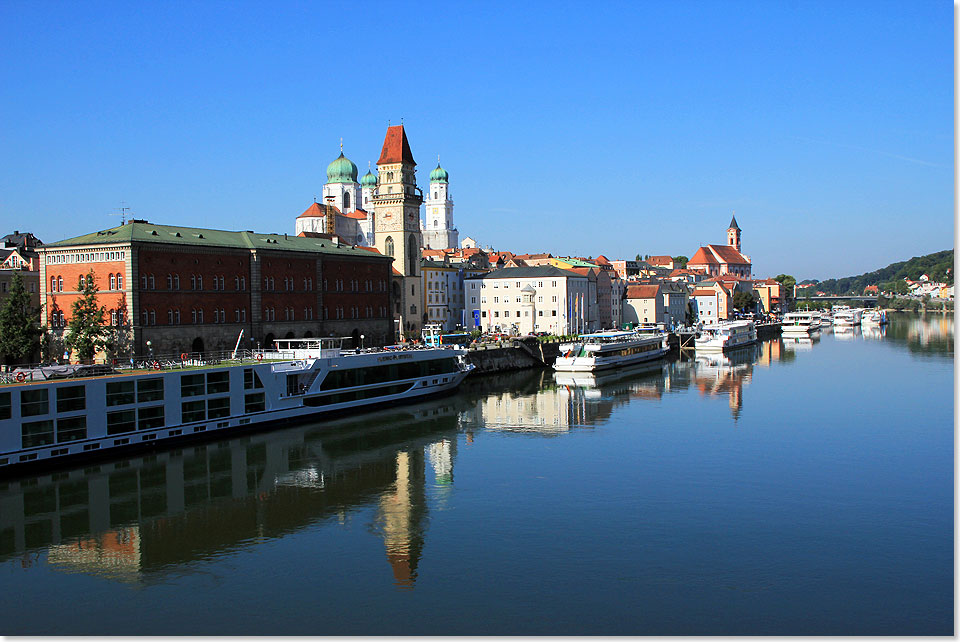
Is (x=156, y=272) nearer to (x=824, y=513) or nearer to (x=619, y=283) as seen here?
(x=824, y=513)

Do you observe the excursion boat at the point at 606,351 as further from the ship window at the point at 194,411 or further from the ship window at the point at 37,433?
the ship window at the point at 37,433

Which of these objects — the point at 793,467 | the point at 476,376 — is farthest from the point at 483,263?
the point at 793,467

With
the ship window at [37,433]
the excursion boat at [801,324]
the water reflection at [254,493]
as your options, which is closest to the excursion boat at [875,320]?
the excursion boat at [801,324]

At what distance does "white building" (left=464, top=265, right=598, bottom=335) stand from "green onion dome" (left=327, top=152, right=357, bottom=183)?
46.3 m

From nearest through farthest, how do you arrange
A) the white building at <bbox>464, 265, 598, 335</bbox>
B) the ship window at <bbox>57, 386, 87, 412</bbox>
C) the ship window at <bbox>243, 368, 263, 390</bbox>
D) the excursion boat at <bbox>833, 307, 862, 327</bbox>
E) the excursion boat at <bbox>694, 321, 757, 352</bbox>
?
the ship window at <bbox>57, 386, 87, 412</bbox>, the ship window at <bbox>243, 368, 263, 390</bbox>, the white building at <bbox>464, 265, 598, 335</bbox>, the excursion boat at <bbox>694, 321, 757, 352</bbox>, the excursion boat at <bbox>833, 307, 862, 327</bbox>

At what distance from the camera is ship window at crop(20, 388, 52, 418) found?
113 feet

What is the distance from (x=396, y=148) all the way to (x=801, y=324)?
8646 cm

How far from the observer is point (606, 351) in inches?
3253

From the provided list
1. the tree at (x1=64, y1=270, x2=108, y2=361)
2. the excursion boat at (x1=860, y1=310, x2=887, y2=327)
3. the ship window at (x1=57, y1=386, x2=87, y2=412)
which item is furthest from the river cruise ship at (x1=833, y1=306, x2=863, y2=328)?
the ship window at (x1=57, y1=386, x2=87, y2=412)

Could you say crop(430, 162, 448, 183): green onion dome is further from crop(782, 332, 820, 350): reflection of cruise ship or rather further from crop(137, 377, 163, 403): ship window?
crop(137, 377, 163, 403): ship window

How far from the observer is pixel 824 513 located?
1134 inches

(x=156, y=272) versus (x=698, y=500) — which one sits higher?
(x=156, y=272)

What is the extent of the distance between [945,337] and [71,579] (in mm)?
129432

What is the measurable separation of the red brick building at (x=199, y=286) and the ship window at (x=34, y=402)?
22042 millimetres
